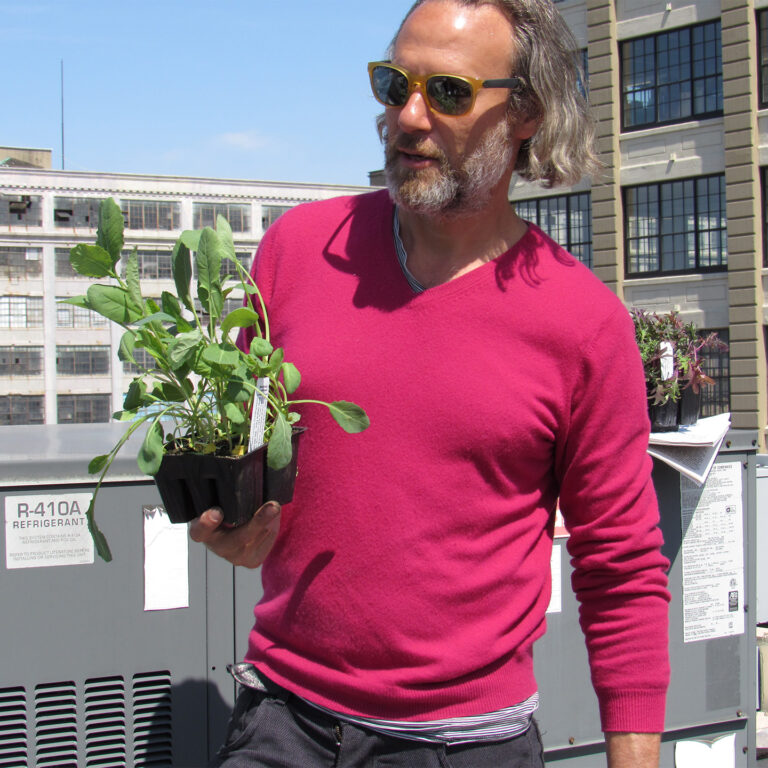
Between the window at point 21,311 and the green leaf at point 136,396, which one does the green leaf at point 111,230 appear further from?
the window at point 21,311

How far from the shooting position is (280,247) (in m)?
1.81

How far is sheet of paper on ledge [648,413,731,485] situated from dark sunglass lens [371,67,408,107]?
1.68 meters

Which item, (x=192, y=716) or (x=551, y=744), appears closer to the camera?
(x=192, y=716)

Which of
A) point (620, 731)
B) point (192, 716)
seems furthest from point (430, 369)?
point (192, 716)

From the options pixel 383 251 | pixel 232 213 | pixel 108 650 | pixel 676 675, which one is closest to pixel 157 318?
pixel 383 251

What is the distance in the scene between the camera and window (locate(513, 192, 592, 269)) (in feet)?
67.1

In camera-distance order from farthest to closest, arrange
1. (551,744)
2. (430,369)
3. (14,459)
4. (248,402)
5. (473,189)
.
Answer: (551,744) → (14,459) → (473,189) → (430,369) → (248,402)

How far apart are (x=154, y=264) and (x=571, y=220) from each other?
48.1 meters

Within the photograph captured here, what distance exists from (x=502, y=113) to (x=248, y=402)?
0.76 m

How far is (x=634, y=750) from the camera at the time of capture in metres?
1.63

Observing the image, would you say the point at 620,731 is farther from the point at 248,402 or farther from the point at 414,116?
the point at 414,116

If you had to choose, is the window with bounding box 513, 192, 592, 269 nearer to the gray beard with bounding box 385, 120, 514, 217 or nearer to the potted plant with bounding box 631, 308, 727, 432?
the potted plant with bounding box 631, 308, 727, 432

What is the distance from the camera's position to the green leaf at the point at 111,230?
1412 millimetres

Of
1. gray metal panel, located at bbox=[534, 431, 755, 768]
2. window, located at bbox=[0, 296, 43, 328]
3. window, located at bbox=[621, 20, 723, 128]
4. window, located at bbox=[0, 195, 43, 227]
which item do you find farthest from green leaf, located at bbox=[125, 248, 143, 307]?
window, located at bbox=[0, 195, 43, 227]
